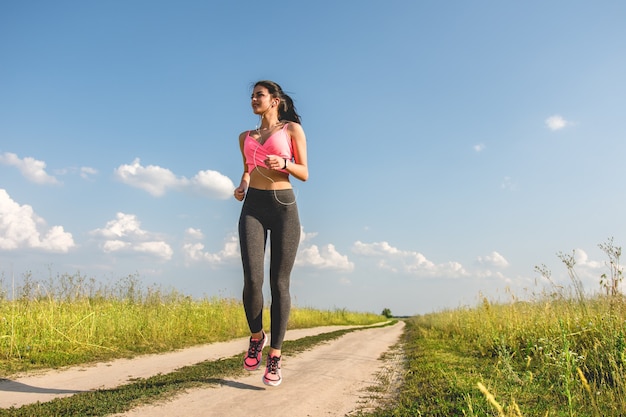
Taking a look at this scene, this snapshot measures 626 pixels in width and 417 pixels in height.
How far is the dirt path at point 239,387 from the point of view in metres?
3.57

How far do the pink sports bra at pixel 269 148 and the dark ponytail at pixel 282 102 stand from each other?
0.38 meters

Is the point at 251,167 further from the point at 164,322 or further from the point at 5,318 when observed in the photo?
the point at 164,322

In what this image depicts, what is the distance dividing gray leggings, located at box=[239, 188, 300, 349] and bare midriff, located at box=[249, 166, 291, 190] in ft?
0.14

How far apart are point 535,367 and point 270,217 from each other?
3.93 m

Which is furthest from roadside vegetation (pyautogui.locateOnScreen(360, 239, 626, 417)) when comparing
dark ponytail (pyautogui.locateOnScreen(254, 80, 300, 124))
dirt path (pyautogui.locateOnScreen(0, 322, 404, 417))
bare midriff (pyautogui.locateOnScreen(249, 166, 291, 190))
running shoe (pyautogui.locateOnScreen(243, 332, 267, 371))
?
dark ponytail (pyautogui.locateOnScreen(254, 80, 300, 124))

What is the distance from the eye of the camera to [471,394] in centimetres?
388

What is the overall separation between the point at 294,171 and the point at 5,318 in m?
6.33

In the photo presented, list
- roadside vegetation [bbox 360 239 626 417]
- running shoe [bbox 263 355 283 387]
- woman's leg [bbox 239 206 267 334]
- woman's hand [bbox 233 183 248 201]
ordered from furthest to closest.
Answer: woman's hand [bbox 233 183 248 201] < running shoe [bbox 263 355 283 387] < woman's leg [bbox 239 206 267 334] < roadside vegetation [bbox 360 239 626 417]

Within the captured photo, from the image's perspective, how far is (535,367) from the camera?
5484mm

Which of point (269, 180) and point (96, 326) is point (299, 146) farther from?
point (96, 326)

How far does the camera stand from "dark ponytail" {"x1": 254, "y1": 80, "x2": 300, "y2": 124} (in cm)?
450

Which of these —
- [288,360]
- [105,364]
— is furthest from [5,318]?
[288,360]

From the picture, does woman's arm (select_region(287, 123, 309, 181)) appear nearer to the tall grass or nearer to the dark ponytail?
the dark ponytail

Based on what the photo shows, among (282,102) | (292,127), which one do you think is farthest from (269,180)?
(282,102)
